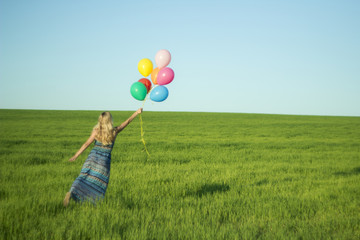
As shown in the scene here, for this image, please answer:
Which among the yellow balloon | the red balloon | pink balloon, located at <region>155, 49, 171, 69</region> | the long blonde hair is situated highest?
pink balloon, located at <region>155, 49, 171, 69</region>

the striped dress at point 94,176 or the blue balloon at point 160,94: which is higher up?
the blue balloon at point 160,94

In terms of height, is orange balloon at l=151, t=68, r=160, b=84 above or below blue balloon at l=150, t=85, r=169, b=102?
above

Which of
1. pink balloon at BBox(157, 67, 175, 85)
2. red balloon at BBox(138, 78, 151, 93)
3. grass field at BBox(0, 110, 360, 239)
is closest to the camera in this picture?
grass field at BBox(0, 110, 360, 239)

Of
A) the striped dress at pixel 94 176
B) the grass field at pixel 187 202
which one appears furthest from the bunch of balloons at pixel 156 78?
the grass field at pixel 187 202

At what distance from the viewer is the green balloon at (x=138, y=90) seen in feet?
21.2

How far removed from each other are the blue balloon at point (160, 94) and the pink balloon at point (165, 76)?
165 millimetres

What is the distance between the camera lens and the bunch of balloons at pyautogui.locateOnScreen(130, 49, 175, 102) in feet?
21.4

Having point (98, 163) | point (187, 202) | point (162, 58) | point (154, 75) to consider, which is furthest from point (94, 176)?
point (162, 58)

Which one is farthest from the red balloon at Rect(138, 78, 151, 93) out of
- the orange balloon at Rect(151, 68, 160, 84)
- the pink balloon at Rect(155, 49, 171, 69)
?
the pink balloon at Rect(155, 49, 171, 69)

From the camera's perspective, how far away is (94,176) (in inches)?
193

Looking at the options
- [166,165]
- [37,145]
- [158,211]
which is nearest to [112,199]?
[158,211]

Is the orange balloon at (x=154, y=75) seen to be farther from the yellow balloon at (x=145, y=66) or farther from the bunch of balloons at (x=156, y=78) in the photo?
the yellow balloon at (x=145, y=66)

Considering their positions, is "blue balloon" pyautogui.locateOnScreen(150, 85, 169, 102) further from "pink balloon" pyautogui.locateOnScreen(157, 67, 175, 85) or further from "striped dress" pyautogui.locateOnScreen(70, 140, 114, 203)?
"striped dress" pyautogui.locateOnScreen(70, 140, 114, 203)

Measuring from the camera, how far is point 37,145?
1345cm
